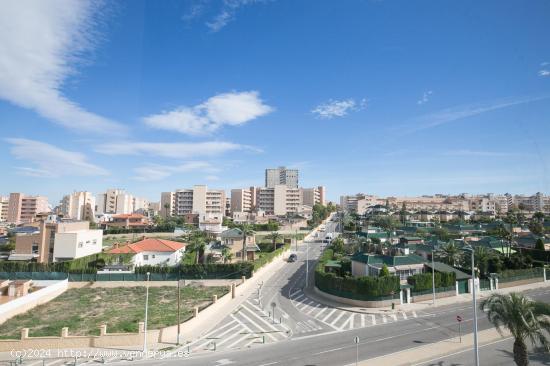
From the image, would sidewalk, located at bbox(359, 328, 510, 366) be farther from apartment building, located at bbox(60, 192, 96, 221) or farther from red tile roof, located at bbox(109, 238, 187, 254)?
apartment building, located at bbox(60, 192, 96, 221)

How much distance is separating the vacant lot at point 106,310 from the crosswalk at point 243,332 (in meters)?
4.84

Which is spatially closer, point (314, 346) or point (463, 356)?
point (463, 356)

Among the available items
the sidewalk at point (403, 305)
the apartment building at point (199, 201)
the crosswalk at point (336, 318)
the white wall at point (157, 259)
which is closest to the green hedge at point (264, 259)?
the sidewalk at point (403, 305)

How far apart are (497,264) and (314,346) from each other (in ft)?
130

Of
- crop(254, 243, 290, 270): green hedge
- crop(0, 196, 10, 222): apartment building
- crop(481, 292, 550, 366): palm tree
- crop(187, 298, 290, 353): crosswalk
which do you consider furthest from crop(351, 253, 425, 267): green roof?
crop(0, 196, 10, 222): apartment building

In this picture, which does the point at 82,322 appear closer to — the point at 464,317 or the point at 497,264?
the point at 464,317

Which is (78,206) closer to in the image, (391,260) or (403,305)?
(391,260)

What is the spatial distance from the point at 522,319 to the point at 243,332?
22.8m

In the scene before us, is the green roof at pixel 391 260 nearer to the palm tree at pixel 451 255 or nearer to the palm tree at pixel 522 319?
the palm tree at pixel 451 255

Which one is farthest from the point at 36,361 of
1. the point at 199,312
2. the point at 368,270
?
the point at 368,270

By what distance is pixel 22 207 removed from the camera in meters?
190

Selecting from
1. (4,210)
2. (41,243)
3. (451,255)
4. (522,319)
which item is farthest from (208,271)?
(4,210)

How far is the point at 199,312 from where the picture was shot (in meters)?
37.0

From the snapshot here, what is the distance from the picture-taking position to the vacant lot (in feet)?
113
